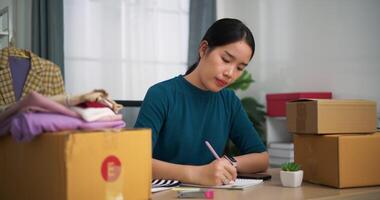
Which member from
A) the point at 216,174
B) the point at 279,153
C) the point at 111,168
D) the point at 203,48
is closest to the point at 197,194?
the point at 216,174

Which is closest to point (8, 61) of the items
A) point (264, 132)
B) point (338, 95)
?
point (338, 95)

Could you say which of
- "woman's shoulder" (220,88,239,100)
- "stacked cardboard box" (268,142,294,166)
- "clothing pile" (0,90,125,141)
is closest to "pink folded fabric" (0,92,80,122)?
"clothing pile" (0,90,125,141)

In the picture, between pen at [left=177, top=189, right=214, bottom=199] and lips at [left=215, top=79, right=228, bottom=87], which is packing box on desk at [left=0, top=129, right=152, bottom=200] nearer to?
pen at [left=177, top=189, right=214, bottom=199]

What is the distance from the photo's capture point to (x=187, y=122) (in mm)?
1380

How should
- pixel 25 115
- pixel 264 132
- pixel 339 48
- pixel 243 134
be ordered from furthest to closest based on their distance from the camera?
pixel 264 132
pixel 339 48
pixel 243 134
pixel 25 115

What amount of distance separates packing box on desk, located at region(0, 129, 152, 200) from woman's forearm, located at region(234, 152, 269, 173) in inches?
22.6

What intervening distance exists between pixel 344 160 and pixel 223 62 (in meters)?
0.46

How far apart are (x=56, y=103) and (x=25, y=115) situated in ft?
0.19

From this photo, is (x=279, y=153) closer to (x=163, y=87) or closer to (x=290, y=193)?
(x=163, y=87)

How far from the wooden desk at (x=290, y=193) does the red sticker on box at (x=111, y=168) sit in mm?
193

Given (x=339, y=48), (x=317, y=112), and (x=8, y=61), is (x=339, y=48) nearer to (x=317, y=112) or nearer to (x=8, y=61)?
(x=317, y=112)

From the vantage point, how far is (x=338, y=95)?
279 cm

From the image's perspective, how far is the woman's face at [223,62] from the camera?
1.27m

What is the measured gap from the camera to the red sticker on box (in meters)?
0.74
